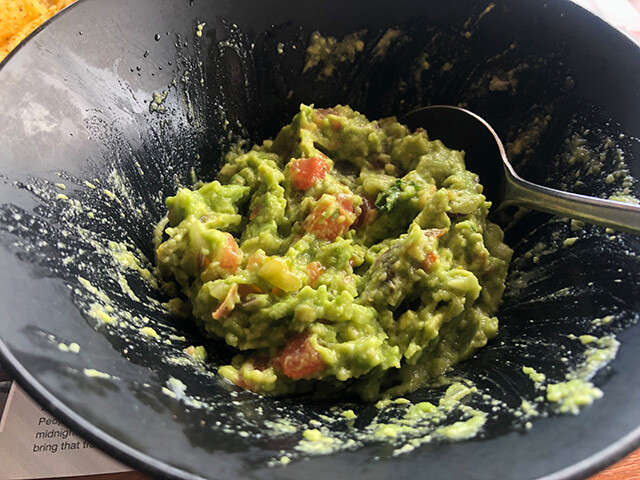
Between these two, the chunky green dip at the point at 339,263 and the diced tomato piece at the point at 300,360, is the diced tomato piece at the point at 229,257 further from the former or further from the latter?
the diced tomato piece at the point at 300,360

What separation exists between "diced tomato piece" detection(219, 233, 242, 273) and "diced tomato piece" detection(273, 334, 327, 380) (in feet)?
1.00

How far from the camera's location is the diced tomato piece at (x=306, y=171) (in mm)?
1774

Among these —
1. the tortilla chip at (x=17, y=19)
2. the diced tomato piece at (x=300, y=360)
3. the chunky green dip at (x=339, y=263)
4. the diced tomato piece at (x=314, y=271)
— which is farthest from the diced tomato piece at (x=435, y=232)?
the tortilla chip at (x=17, y=19)

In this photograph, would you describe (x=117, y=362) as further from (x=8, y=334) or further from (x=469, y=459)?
(x=469, y=459)

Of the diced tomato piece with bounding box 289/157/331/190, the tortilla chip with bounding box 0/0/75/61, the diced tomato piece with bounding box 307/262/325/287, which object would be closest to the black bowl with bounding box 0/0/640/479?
the diced tomato piece with bounding box 307/262/325/287

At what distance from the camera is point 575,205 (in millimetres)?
1493

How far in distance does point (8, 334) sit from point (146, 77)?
109 centimetres

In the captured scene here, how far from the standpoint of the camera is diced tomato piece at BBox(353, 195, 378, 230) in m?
1.76

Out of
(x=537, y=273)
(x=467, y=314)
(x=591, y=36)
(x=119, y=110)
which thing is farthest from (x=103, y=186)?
(x=591, y=36)

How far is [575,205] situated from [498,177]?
0.41m

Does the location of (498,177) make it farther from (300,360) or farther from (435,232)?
(300,360)

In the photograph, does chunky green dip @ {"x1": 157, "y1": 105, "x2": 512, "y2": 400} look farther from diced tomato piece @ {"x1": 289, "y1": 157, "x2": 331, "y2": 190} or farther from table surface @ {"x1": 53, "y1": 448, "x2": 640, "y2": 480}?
table surface @ {"x1": 53, "y1": 448, "x2": 640, "y2": 480}

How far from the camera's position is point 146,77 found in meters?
1.82

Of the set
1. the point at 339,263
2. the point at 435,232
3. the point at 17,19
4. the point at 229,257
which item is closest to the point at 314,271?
the point at 339,263
